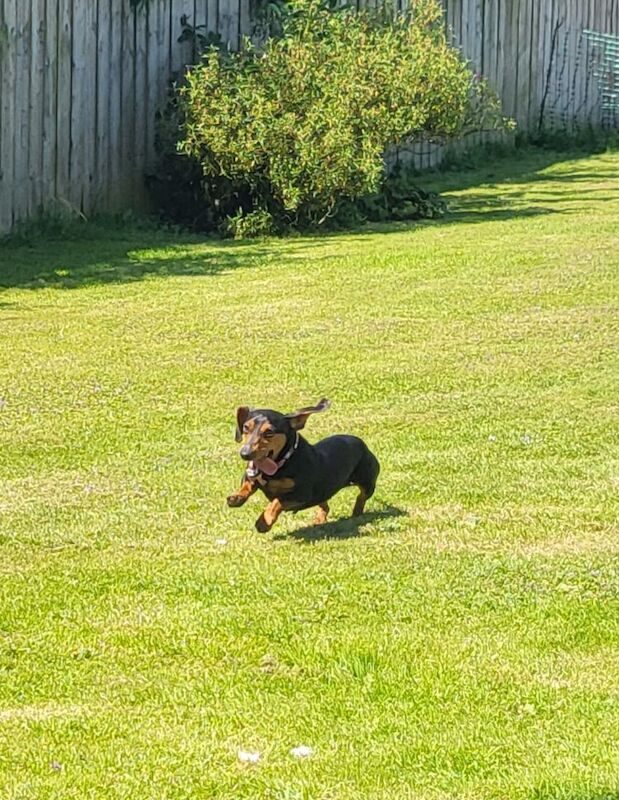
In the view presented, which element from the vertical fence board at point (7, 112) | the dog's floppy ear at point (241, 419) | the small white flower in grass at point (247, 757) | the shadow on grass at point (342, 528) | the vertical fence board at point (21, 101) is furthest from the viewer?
the vertical fence board at point (21, 101)

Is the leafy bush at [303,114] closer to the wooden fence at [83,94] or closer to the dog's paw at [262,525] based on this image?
the wooden fence at [83,94]

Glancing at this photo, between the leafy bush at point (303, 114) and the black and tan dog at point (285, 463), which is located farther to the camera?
the leafy bush at point (303, 114)

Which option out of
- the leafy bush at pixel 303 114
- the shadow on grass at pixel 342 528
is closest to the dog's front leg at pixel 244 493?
the shadow on grass at pixel 342 528

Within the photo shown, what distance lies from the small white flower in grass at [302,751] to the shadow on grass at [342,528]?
2.11 m

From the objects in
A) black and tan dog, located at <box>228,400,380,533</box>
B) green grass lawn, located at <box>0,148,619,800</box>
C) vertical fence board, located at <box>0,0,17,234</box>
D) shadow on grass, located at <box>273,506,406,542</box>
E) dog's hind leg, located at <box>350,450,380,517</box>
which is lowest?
shadow on grass, located at <box>273,506,406,542</box>

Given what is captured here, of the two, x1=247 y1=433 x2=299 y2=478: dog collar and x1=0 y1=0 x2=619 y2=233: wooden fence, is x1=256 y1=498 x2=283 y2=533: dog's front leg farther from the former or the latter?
x1=0 y1=0 x2=619 y2=233: wooden fence

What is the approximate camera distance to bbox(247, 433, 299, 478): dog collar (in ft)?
20.2

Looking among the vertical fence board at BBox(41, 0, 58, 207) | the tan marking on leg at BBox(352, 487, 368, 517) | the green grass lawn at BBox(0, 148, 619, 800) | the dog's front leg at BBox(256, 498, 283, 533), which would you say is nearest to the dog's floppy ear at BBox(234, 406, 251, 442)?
the dog's front leg at BBox(256, 498, 283, 533)

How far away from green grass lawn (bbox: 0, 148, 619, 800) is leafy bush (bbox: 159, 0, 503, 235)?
1.58 metres

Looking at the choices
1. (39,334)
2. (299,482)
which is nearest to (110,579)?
(299,482)

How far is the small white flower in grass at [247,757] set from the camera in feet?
14.4

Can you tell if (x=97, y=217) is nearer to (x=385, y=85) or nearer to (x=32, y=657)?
(x=385, y=85)

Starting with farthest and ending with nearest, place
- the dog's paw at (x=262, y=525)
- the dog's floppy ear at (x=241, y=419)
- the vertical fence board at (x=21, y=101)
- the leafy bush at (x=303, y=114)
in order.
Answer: the leafy bush at (x=303, y=114) → the vertical fence board at (x=21, y=101) → the dog's paw at (x=262, y=525) → the dog's floppy ear at (x=241, y=419)

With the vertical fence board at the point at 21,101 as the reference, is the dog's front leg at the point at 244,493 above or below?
below
